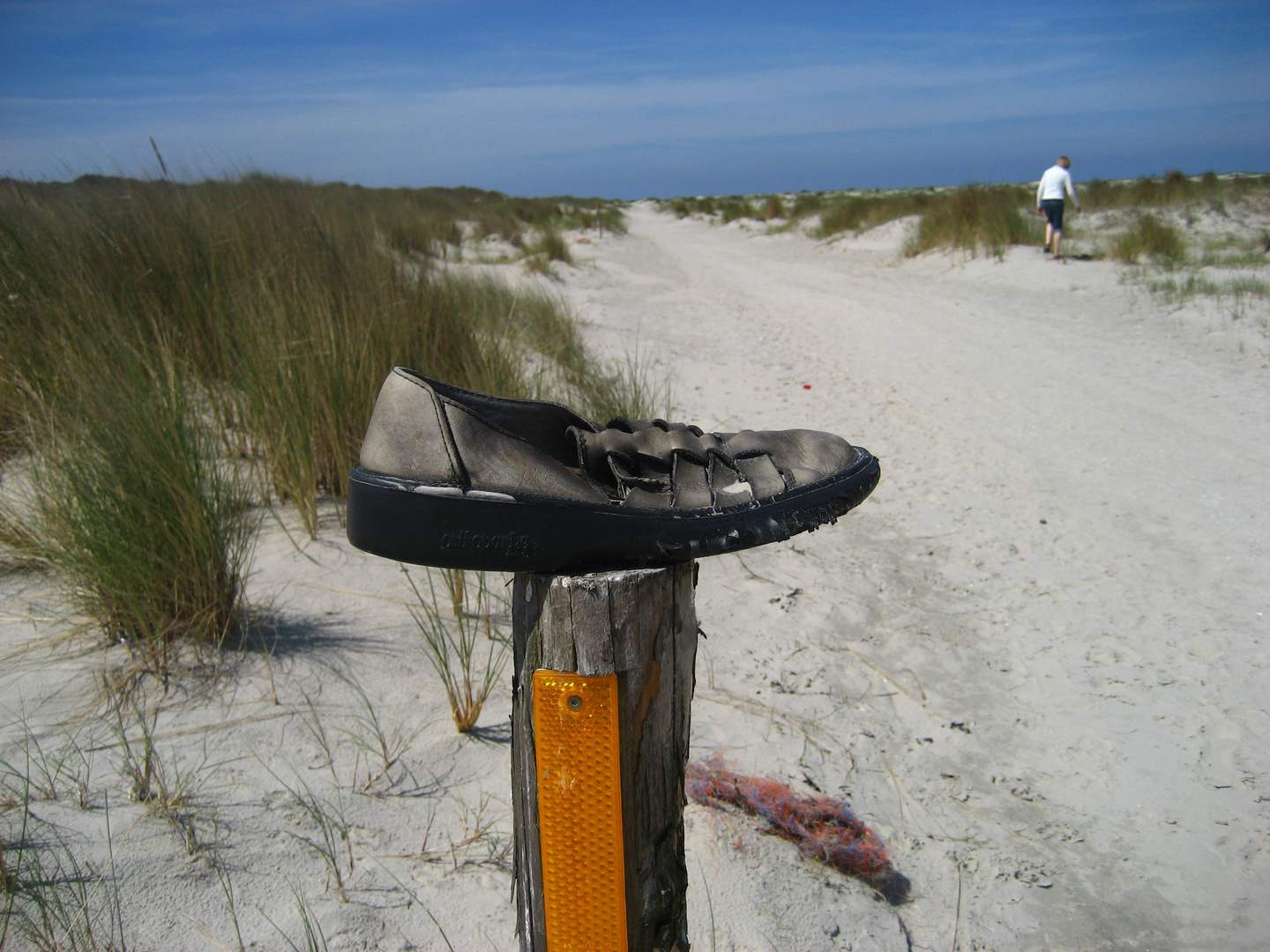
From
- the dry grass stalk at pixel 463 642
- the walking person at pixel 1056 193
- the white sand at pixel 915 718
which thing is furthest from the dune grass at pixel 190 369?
the walking person at pixel 1056 193

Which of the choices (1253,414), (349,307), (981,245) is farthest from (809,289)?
(349,307)

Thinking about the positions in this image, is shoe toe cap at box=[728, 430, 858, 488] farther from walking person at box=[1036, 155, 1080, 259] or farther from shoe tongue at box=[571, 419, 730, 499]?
walking person at box=[1036, 155, 1080, 259]

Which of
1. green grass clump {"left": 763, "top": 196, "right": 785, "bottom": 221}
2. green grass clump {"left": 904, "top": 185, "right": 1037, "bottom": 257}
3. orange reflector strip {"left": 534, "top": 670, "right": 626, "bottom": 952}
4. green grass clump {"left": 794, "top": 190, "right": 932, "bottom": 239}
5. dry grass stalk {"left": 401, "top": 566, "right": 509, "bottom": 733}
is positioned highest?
green grass clump {"left": 763, "top": 196, "right": 785, "bottom": 221}

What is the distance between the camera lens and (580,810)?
1.13 meters

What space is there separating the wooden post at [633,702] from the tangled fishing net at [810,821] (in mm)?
798

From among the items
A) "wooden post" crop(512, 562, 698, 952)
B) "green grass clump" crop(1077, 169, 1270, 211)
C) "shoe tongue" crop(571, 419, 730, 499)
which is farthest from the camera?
"green grass clump" crop(1077, 169, 1270, 211)

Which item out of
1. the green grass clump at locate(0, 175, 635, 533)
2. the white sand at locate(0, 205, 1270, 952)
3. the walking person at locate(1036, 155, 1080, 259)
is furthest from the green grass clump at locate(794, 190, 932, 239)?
the green grass clump at locate(0, 175, 635, 533)

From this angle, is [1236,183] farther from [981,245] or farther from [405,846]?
[405,846]

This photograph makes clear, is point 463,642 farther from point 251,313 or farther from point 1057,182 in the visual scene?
point 1057,182

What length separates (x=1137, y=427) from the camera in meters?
5.11

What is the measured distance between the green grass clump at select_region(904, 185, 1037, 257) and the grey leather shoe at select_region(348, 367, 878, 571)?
12.2 m

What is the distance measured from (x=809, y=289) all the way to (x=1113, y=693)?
938 centimetres

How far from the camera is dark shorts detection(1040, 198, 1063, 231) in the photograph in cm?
1125

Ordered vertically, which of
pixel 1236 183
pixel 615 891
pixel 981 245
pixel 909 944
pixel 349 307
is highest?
pixel 1236 183
